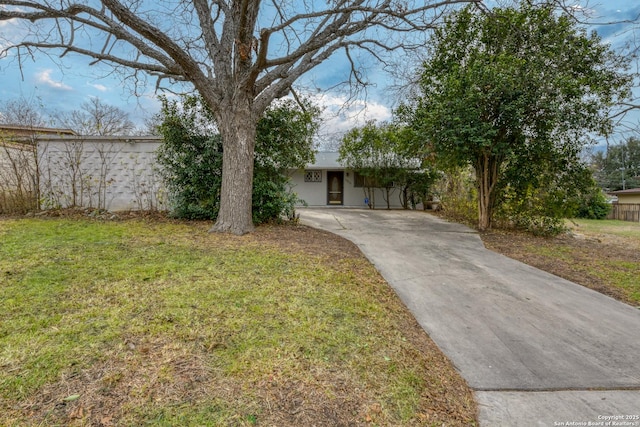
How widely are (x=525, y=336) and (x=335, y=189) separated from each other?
1518 centimetres

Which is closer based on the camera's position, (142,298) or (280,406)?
(280,406)

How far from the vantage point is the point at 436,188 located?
13.4m

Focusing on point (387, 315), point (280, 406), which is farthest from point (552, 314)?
point (280, 406)

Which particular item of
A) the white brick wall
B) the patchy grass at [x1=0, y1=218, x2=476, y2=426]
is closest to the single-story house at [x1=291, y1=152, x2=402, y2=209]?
the white brick wall

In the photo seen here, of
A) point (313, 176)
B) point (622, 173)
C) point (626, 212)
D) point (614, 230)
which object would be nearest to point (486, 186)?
point (614, 230)

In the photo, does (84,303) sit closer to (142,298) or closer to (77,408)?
(142,298)

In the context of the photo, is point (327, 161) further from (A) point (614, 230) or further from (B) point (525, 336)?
(B) point (525, 336)

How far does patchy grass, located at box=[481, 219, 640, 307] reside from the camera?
4.52 m

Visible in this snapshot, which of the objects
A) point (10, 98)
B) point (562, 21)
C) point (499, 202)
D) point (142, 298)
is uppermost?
point (562, 21)

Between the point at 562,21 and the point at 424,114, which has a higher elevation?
the point at 562,21

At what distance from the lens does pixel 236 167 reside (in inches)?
262

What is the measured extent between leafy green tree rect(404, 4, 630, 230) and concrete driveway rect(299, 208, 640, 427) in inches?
129

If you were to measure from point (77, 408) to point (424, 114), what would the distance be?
8217 millimetres

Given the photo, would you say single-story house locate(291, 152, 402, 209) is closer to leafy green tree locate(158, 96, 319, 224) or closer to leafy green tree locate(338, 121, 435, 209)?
leafy green tree locate(338, 121, 435, 209)
